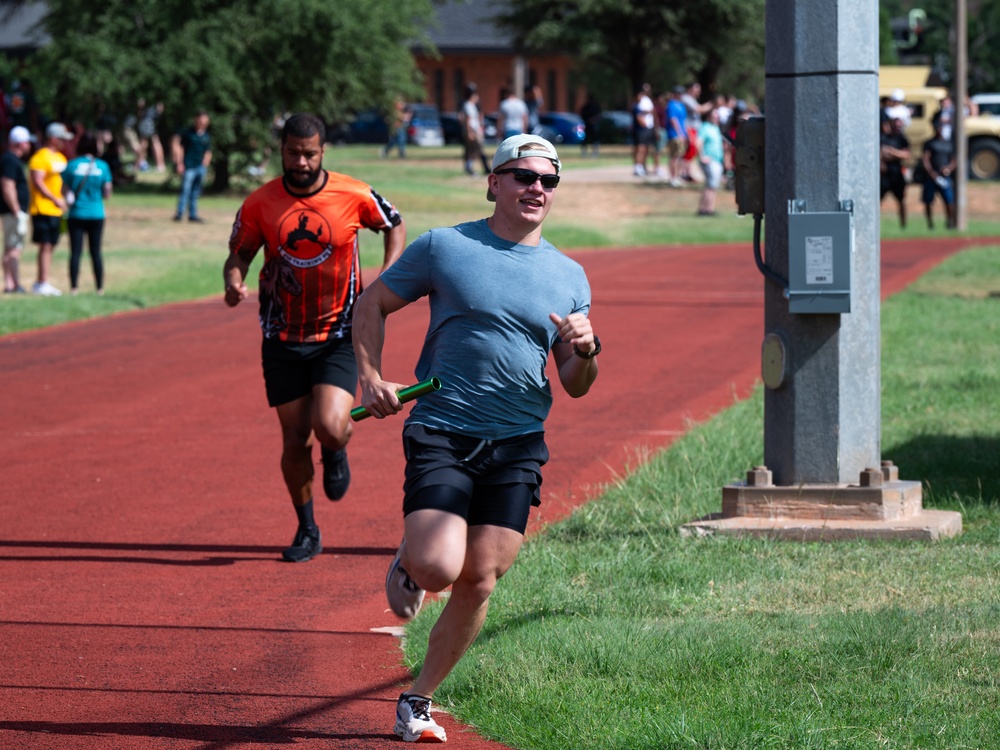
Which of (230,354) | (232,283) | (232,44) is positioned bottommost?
(230,354)

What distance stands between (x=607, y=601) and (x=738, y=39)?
191ft

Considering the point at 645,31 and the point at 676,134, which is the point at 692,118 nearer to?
the point at 676,134

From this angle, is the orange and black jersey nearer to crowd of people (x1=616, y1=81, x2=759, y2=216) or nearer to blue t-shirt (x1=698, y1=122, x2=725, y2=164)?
crowd of people (x1=616, y1=81, x2=759, y2=216)

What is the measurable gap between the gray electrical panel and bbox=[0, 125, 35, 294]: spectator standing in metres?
13.6

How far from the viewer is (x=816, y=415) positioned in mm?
8023

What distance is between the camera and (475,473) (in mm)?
5105

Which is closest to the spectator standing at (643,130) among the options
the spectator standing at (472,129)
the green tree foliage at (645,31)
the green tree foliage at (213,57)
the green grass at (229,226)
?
the green grass at (229,226)

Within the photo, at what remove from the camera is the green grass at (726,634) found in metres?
5.02

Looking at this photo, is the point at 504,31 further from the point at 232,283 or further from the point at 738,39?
the point at 232,283

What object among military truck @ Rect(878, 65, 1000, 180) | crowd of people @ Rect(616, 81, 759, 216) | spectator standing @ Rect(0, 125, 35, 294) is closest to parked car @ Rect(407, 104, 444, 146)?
crowd of people @ Rect(616, 81, 759, 216)

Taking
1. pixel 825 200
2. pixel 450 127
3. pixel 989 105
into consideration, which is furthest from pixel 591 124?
pixel 825 200

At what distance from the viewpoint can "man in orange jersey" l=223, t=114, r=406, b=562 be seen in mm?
7754

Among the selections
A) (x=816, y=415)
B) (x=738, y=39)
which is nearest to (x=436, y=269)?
(x=816, y=415)

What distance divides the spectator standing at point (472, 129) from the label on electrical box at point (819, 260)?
3031 cm
